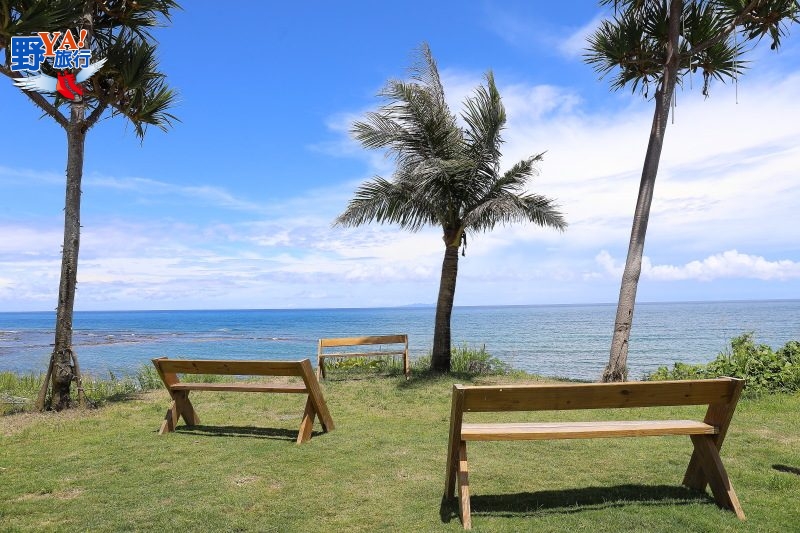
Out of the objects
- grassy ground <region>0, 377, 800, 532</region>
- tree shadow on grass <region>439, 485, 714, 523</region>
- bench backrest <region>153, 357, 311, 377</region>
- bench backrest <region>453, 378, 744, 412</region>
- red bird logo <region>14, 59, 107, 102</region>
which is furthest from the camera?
red bird logo <region>14, 59, 107, 102</region>

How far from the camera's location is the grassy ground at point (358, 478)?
11.5 ft

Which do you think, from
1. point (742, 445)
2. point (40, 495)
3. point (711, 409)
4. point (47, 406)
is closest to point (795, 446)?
point (742, 445)

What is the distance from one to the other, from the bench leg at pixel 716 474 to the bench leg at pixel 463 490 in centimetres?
168

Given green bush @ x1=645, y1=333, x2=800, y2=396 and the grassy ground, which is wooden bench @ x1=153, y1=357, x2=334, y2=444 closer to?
the grassy ground

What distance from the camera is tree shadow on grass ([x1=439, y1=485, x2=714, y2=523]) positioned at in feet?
12.0

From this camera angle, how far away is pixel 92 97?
26.6 ft

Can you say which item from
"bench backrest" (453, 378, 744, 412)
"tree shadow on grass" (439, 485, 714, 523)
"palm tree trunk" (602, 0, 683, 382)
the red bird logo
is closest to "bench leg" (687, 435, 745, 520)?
"tree shadow on grass" (439, 485, 714, 523)

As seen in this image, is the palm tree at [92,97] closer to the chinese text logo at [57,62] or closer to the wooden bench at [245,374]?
the chinese text logo at [57,62]

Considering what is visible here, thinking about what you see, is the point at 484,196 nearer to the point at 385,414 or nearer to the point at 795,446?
the point at 385,414

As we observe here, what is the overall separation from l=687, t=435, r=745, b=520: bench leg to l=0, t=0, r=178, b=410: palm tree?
25.2ft

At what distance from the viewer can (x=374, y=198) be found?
11.4 metres

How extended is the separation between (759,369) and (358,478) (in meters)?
7.16

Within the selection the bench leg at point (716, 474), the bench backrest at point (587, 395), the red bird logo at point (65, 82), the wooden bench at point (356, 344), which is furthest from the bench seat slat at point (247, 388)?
the red bird logo at point (65, 82)

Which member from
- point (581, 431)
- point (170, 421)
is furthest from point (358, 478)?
point (170, 421)
